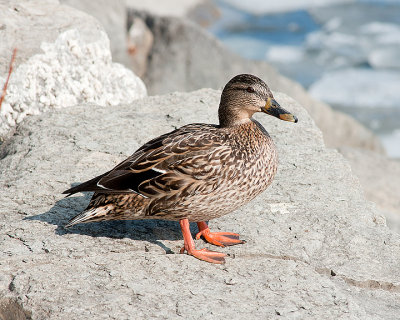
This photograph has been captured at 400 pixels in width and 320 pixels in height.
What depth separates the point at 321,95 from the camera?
1627cm

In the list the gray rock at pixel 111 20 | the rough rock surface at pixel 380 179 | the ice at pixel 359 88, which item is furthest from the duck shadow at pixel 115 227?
the ice at pixel 359 88

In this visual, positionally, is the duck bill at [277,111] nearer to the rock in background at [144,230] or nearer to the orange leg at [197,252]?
the rock in background at [144,230]

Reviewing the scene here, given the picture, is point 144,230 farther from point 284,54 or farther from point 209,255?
point 284,54

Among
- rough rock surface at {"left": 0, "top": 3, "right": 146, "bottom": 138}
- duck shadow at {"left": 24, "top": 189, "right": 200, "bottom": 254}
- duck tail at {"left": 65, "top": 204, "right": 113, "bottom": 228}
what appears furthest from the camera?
rough rock surface at {"left": 0, "top": 3, "right": 146, "bottom": 138}

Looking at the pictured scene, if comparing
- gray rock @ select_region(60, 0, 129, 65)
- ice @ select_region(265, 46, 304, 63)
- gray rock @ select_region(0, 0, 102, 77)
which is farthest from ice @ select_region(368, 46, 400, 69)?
gray rock @ select_region(0, 0, 102, 77)

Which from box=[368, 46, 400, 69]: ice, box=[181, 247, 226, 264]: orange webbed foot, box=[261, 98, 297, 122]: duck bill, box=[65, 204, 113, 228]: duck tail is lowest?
box=[368, 46, 400, 69]: ice

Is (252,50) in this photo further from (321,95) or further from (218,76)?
(218,76)

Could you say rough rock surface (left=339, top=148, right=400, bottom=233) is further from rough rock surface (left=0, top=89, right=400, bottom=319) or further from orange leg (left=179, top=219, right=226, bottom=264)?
orange leg (left=179, top=219, right=226, bottom=264)

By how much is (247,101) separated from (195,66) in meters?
6.03

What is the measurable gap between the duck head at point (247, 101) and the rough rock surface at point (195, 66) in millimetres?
5545

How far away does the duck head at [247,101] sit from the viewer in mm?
4891

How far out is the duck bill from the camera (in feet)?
15.9

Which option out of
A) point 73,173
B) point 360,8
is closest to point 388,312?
point 73,173

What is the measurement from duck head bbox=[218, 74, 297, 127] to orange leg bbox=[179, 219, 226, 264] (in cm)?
95
